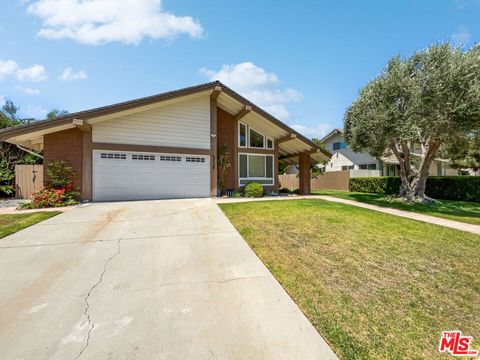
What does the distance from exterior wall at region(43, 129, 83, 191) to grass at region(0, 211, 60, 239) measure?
3.45 meters

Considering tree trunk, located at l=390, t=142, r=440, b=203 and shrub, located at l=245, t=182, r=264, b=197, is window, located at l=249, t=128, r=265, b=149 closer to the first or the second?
shrub, located at l=245, t=182, r=264, b=197

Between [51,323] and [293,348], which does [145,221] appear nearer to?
[51,323]

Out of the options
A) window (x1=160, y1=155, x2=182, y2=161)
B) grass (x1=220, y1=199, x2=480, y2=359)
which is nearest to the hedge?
grass (x1=220, y1=199, x2=480, y2=359)

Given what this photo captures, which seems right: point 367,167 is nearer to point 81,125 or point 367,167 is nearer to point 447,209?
point 447,209

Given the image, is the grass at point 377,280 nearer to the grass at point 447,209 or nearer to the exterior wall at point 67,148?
the grass at point 447,209

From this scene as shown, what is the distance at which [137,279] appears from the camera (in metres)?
3.30

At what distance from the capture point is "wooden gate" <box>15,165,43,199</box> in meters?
12.8

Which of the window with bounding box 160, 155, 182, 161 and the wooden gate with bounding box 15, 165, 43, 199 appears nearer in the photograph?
the window with bounding box 160, 155, 182, 161

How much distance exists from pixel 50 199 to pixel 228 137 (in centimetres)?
954

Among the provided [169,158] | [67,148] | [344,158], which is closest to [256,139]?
[169,158]

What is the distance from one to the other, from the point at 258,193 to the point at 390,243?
8.52 m

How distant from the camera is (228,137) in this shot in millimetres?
14273

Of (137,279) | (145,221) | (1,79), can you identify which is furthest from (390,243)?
(1,79)

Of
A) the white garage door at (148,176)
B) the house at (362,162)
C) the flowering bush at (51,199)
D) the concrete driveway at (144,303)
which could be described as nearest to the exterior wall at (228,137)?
the white garage door at (148,176)
